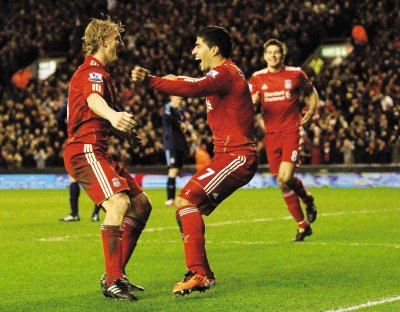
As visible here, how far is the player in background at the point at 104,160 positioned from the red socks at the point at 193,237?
19.0 inches

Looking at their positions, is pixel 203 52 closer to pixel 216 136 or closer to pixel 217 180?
pixel 216 136

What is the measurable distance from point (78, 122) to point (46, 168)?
21895 mm

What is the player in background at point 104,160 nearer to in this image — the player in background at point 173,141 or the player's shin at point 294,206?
the player's shin at point 294,206

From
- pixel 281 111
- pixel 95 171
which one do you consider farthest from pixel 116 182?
pixel 281 111

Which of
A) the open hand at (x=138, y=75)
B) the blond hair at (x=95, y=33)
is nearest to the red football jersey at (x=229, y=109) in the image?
the open hand at (x=138, y=75)

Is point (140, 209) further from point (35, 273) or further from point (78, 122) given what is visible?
point (35, 273)

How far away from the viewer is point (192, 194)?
761 centimetres

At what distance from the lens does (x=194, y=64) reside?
105 ft

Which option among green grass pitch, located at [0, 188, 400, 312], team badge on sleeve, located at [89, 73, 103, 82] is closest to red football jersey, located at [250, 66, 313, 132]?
green grass pitch, located at [0, 188, 400, 312]

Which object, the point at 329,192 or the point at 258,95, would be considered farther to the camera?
the point at 329,192

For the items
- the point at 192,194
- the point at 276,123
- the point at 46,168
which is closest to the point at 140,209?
the point at 192,194

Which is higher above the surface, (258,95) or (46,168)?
(258,95)

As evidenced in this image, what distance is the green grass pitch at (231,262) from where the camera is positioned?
7137 millimetres

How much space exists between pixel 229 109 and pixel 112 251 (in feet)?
5.19
